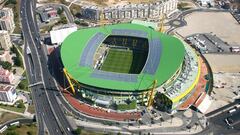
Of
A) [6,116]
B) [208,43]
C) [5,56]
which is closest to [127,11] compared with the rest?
[208,43]

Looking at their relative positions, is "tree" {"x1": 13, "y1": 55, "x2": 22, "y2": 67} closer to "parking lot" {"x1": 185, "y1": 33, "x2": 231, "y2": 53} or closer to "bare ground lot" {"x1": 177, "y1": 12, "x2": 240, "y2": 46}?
"parking lot" {"x1": 185, "y1": 33, "x2": 231, "y2": 53}

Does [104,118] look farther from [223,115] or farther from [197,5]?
[197,5]

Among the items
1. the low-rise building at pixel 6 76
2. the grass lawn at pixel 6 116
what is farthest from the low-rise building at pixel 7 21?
the grass lawn at pixel 6 116

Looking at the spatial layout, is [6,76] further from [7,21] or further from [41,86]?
[7,21]

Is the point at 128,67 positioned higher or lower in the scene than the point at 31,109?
higher

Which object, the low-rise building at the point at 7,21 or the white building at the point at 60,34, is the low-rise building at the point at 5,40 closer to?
the low-rise building at the point at 7,21

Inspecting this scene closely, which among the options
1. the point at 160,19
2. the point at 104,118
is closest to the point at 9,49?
the point at 104,118
